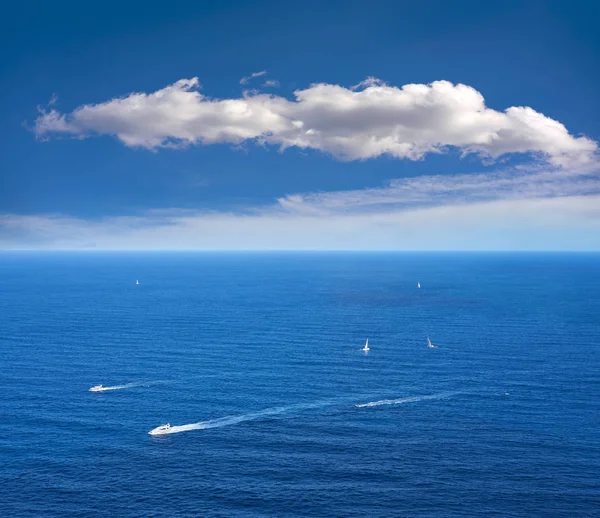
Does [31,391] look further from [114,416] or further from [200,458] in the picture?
[200,458]

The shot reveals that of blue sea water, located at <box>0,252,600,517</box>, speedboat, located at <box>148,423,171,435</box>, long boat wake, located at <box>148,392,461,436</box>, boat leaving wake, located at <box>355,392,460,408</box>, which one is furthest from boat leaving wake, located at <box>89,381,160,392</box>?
boat leaving wake, located at <box>355,392,460,408</box>

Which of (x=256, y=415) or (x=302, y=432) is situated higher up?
(x=256, y=415)

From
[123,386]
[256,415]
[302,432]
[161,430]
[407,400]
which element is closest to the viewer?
[161,430]

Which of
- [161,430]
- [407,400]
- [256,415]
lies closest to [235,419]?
[256,415]

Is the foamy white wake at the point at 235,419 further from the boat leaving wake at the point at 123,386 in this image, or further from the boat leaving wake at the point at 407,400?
the boat leaving wake at the point at 123,386

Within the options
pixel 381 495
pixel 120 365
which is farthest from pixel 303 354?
pixel 381 495

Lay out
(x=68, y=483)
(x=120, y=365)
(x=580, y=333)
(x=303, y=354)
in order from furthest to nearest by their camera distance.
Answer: (x=580, y=333)
(x=303, y=354)
(x=120, y=365)
(x=68, y=483)

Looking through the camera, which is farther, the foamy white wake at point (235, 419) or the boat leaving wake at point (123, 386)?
the boat leaving wake at point (123, 386)

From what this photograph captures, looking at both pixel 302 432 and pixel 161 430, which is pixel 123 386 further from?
pixel 302 432

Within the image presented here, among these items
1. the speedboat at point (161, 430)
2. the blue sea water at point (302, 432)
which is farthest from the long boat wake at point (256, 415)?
the blue sea water at point (302, 432)
